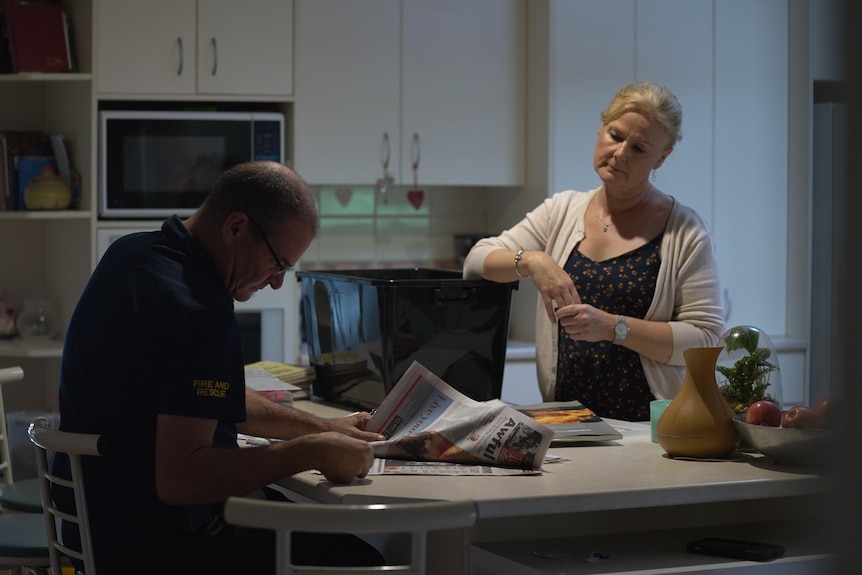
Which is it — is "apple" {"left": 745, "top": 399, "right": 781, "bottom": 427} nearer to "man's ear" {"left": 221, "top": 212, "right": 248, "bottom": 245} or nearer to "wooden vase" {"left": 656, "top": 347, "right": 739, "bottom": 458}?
"wooden vase" {"left": 656, "top": 347, "right": 739, "bottom": 458}

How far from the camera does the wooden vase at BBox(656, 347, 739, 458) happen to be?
1.80 metres

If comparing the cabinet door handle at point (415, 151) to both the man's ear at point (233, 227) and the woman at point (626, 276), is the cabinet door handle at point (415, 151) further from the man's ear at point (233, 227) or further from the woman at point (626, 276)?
the man's ear at point (233, 227)

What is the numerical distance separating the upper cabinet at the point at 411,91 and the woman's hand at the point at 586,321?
1.90 m

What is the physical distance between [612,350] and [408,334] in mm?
501

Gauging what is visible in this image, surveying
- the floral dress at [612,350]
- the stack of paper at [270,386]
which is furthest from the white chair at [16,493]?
the floral dress at [612,350]

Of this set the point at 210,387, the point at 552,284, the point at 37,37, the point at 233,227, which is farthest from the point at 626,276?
the point at 37,37

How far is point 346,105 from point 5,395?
172 cm

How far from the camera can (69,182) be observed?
12.6 ft

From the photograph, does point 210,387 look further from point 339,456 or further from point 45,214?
point 45,214

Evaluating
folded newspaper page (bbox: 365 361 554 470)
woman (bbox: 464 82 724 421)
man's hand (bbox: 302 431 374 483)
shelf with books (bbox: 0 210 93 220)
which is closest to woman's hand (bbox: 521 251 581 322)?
woman (bbox: 464 82 724 421)

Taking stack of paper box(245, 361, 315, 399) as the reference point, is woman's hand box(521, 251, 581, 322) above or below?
above

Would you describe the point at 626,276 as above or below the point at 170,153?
below

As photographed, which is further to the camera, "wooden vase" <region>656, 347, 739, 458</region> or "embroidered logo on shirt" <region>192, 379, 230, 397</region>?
"wooden vase" <region>656, 347, 739, 458</region>

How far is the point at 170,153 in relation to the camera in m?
3.76
